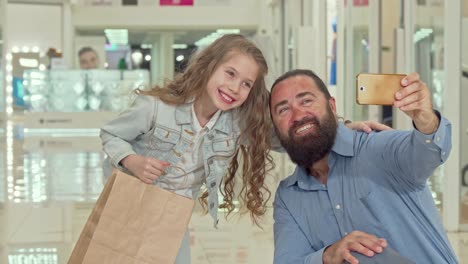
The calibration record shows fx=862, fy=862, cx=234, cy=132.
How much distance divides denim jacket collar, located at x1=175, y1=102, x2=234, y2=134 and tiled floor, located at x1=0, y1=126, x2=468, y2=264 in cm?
140

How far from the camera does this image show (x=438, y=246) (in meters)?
2.62

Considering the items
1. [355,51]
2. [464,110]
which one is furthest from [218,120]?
[355,51]

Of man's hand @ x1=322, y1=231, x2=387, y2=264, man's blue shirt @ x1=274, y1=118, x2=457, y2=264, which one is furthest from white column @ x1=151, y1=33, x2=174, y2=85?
man's hand @ x1=322, y1=231, x2=387, y2=264

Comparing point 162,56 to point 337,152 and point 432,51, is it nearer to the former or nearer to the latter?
point 432,51

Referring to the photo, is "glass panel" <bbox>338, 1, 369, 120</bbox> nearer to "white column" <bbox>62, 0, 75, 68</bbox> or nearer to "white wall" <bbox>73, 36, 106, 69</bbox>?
"white wall" <bbox>73, 36, 106, 69</bbox>

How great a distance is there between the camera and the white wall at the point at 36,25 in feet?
96.2

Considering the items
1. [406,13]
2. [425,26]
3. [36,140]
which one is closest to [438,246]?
[425,26]

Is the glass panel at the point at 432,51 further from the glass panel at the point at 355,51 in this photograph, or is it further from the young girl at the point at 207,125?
the young girl at the point at 207,125

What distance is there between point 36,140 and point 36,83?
9.03 feet

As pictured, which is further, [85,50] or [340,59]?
[85,50]

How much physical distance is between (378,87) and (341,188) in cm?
53

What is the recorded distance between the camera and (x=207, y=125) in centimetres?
331

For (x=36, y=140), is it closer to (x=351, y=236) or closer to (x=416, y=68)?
(x=416, y=68)

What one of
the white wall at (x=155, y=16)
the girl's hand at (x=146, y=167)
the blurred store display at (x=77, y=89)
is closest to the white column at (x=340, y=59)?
the blurred store display at (x=77, y=89)
